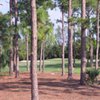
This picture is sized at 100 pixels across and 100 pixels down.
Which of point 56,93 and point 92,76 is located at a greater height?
point 92,76

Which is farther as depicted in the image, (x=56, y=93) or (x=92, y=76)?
(x=92, y=76)

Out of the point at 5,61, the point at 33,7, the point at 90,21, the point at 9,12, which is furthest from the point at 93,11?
the point at 33,7

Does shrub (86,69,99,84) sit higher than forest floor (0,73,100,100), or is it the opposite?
shrub (86,69,99,84)

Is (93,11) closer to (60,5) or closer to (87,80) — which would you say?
(60,5)

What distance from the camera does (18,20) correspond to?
26438 millimetres

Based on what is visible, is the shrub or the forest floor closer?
the forest floor

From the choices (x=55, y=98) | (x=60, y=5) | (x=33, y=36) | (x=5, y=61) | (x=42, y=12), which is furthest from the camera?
(x=5, y=61)

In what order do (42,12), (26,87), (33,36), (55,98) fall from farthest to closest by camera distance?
(42,12) < (26,87) < (55,98) < (33,36)

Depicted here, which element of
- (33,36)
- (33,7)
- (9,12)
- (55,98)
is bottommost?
(55,98)

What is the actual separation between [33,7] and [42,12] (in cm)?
1410

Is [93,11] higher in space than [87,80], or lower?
higher

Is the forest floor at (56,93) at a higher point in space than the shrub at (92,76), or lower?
lower

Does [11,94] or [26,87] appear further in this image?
[26,87]

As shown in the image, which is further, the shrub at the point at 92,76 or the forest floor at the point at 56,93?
the shrub at the point at 92,76
